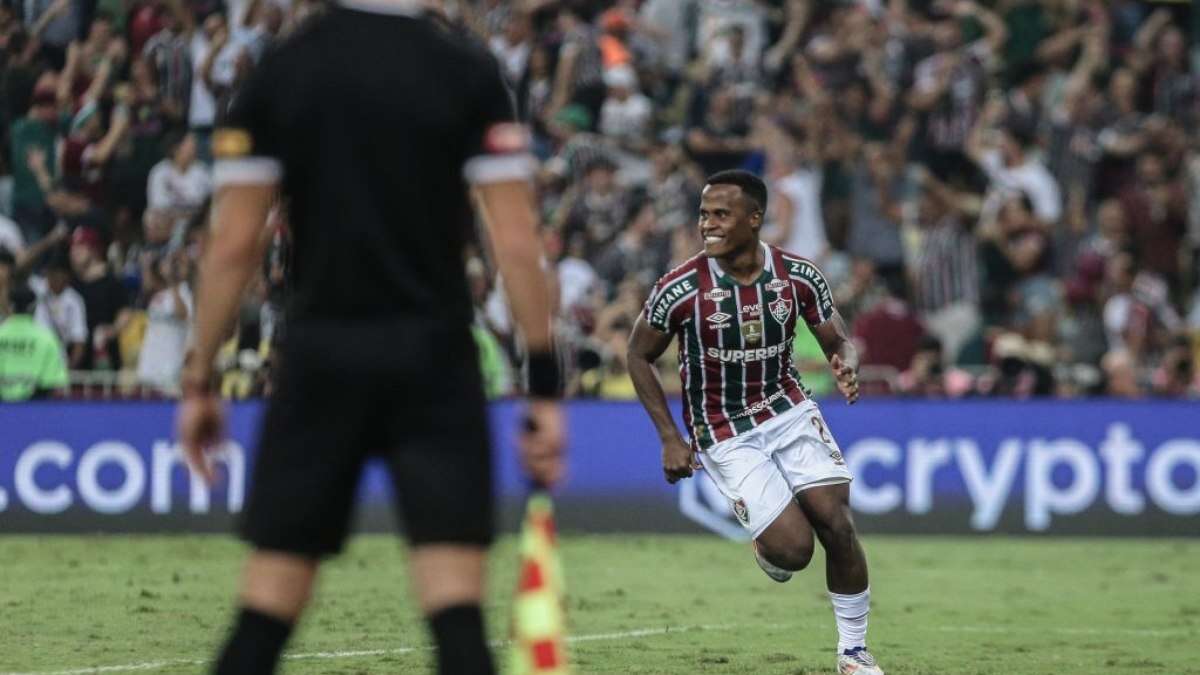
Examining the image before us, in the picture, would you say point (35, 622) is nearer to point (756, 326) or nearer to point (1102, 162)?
point (756, 326)

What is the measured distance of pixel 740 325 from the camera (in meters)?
10.2

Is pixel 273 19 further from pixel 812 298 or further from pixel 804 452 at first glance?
pixel 804 452

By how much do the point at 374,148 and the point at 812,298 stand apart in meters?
5.21

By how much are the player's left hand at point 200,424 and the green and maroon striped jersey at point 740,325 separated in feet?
16.4

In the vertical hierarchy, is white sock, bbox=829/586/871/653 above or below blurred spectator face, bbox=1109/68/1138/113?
below

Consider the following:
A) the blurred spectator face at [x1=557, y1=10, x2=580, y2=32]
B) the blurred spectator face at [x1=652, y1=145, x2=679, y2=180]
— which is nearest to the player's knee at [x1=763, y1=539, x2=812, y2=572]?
the blurred spectator face at [x1=652, y1=145, x2=679, y2=180]

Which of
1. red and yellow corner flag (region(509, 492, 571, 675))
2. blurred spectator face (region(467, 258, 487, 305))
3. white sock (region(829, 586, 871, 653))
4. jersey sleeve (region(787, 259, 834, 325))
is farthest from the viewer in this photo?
blurred spectator face (region(467, 258, 487, 305))

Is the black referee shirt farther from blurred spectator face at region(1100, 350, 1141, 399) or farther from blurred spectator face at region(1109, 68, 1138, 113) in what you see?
blurred spectator face at region(1109, 68, 1138, 113)

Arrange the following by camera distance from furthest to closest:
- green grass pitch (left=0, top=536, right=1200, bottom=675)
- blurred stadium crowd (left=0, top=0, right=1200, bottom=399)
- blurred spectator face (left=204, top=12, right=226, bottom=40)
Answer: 1. blurred spectator face (left=204, top=12, right=226, bottom=40)
2. blurred stadium crowd (left=0, top=0, right=1200, bottom=399)
3. green grass pitch (left=0, top=536, right=1200, bottom=675)

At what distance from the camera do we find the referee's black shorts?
530 cm

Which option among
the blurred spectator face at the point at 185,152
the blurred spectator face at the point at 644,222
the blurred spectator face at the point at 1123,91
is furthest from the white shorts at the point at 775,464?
the blurred spectator face at the point at 1123,91

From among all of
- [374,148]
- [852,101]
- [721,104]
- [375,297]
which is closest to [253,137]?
[374,148]

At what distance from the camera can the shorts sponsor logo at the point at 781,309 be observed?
10.2 meters

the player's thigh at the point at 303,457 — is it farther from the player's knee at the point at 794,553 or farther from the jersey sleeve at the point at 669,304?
the jersey sleeve at the point at 669,304
